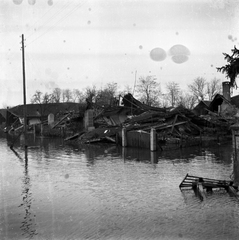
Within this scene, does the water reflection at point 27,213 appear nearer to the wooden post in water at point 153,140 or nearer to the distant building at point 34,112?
the wooden post in water at point 153,140

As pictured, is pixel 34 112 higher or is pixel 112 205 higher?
pixel 34 112

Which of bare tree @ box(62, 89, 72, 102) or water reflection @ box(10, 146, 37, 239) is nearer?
water reflection @ box(10, 146, 37, 239)

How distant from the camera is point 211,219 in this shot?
9.41 m

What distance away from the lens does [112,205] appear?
36.6 ft

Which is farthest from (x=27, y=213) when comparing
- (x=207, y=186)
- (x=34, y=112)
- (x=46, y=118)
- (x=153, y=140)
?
(x=34, y=112)

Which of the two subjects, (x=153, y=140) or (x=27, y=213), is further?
(x=153, y=140)

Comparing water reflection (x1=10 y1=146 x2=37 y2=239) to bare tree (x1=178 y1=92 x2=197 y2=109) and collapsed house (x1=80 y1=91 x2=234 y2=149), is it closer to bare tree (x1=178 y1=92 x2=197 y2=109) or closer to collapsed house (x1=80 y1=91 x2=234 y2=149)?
collapsed house (x1=80 y1=91 x2=234 y2=149)

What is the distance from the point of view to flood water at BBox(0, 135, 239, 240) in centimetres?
855

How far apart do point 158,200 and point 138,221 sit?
2.45 metres

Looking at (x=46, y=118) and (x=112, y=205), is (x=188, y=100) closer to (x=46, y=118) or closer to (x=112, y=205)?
(x=46, y=118)

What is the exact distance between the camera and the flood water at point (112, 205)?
8.55 m

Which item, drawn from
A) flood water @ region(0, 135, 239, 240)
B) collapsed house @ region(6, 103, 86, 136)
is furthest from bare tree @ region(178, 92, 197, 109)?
flood water @ region(0, 135, 239, 240)

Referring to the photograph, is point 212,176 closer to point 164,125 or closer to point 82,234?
point 82,234

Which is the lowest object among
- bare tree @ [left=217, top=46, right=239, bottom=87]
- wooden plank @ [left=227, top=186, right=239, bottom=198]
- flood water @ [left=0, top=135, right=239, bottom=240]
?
flood water @ [left=0, top=135, right=239, bottom=240]
